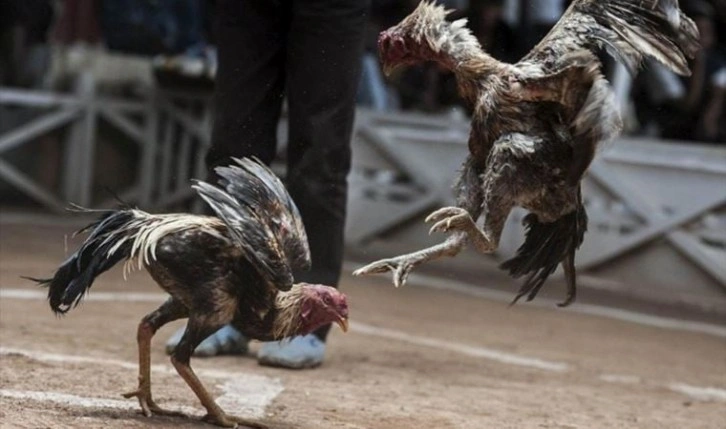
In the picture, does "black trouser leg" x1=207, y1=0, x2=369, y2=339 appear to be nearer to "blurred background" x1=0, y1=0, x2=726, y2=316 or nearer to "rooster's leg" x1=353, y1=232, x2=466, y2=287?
"rooster's leg" x1=353, y1=232, x2=466, y2=287

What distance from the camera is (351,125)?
5.66 m

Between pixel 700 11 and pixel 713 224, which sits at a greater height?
pixel 700 11

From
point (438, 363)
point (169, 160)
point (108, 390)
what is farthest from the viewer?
point (169, 160)

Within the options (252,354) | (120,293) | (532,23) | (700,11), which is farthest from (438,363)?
(700,11)

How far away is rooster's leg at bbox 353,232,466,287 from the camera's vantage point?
152 inches

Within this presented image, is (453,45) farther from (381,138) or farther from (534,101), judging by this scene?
(381,138)

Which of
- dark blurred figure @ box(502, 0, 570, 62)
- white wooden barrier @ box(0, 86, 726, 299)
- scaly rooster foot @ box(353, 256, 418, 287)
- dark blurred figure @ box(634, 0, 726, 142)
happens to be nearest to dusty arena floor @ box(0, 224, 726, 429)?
scaly rooster foot @ box(353, 256, 418, 287)

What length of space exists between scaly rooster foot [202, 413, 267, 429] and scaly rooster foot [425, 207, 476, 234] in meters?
0.87

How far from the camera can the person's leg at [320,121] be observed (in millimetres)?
5445

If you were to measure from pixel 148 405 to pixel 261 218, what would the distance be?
0.69 metres

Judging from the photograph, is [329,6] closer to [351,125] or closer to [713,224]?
[351,125]

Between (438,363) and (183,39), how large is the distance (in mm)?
6177

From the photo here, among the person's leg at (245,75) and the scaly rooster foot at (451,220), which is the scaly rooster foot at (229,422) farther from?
the person's leg at (245,75)

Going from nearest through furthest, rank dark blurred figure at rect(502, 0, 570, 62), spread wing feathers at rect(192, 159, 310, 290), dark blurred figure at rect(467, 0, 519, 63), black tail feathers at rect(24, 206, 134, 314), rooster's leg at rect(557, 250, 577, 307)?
spread wing feathers at rect(192, 159, 310, 290) < black tail feathers at rect(24, 206, 134, 314) < rooster's leg at rect(557, 250, 577, 307) < dark blurred figure at rect(502, 0, 570, 62) < dark blurred figure at rect(467, 0, 519, 63)
